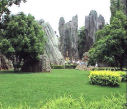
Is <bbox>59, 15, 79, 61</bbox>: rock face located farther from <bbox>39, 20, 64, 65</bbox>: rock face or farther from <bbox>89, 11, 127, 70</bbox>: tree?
<bbox>89, 11, 127, 70</bbox>: tree

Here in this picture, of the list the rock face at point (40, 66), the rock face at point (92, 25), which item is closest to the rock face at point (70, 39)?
the rock face at point (92, 25)

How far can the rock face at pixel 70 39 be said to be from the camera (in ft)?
120

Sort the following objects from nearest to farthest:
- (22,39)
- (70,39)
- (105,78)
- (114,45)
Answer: (105,78)
(114,45)
(22,39)
(70,39)

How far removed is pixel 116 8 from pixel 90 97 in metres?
25.2

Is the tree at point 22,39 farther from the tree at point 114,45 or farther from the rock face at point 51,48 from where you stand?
the rock face at point 51,48

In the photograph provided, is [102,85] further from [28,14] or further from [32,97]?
[28,14]

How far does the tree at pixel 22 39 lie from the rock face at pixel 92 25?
62.6 feet

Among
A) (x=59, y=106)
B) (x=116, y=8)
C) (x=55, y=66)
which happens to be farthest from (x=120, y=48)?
(x=116, y=8)

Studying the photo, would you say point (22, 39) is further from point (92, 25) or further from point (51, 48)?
point (92, 25)

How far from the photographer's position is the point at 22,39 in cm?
1733

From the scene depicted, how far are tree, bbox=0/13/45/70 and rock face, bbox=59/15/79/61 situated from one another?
Result: 1777 centimetres

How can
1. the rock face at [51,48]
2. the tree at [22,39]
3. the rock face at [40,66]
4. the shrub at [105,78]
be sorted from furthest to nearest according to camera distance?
the rock face at [51,48]
the rock face at [40,66]
the tree at [22,39]
the shrub at [105,78]

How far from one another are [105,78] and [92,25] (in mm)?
27949

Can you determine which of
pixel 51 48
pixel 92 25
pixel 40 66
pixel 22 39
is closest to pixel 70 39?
pixel 92 25
